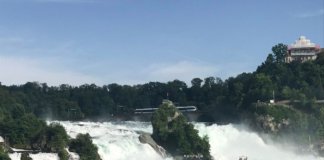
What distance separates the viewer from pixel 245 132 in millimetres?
71375

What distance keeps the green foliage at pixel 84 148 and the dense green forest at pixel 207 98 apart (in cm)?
266

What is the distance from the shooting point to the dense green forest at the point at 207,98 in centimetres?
7256

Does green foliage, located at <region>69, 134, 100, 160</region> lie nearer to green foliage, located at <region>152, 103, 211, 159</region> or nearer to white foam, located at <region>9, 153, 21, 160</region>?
white foam, located at <region>9, 153, 21, 160</region>

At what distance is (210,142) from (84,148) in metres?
20.6

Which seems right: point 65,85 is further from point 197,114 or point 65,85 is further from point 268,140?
point 268,140

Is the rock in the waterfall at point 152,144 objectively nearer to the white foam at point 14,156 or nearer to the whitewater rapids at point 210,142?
the whitewater rapids at point 210,142

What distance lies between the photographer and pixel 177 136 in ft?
184

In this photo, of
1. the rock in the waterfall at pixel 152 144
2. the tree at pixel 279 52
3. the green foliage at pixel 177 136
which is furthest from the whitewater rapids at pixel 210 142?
the tree at pixel 279 52

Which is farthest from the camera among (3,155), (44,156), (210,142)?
(210,142)

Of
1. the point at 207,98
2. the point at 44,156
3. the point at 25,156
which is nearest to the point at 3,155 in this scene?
the point at 25,156

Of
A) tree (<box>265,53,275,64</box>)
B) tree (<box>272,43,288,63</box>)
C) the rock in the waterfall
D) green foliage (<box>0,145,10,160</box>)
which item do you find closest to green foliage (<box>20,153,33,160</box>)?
green foliage (<box>0,145,10,160</box>)

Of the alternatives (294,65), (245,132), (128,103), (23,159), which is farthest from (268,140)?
(128,103)

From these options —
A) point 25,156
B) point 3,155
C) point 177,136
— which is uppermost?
point 177,136

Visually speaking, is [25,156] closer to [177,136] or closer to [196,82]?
[177,136]
